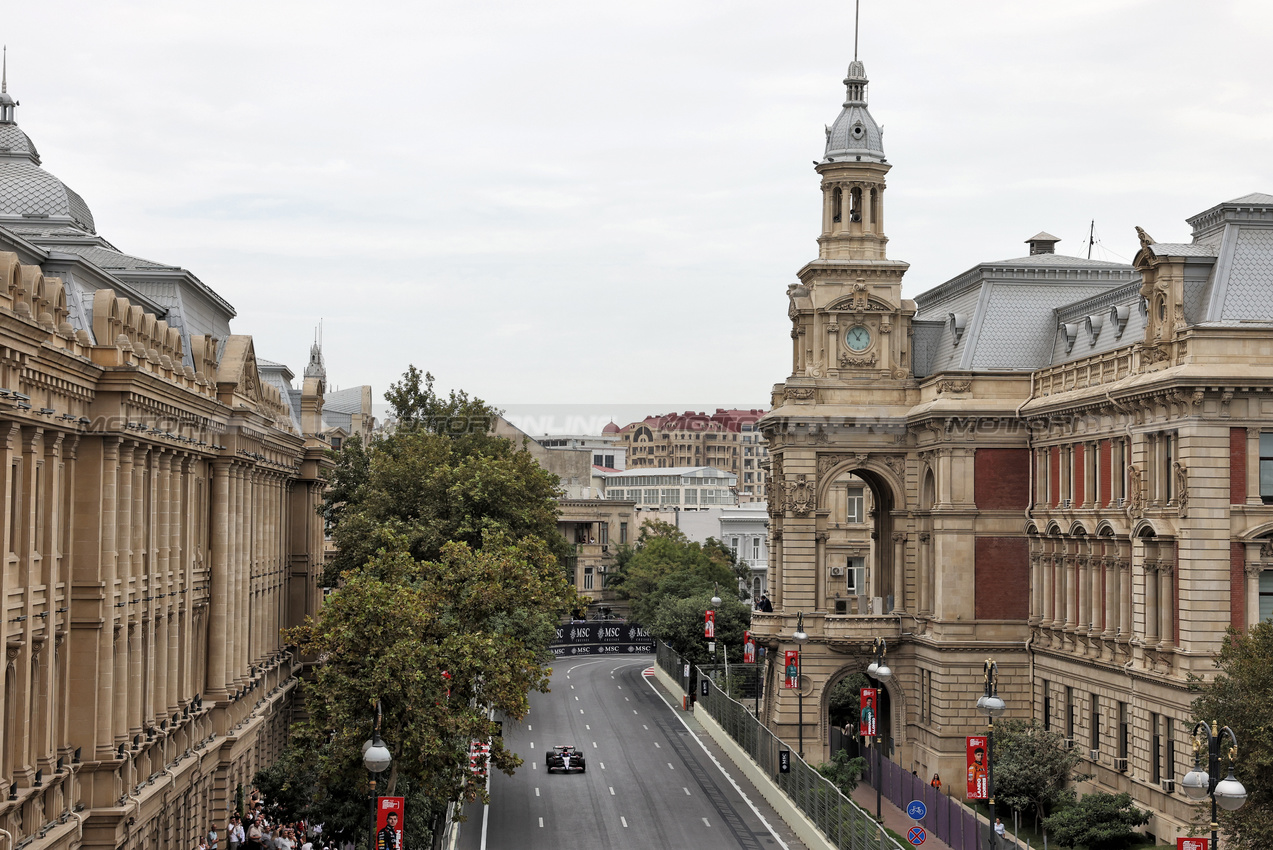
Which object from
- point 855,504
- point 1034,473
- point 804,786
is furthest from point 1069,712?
point 855,504

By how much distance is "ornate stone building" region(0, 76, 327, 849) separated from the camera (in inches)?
1172

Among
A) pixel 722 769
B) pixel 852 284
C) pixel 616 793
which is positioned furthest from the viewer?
pixel 722 769

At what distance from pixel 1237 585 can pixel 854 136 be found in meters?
29.1

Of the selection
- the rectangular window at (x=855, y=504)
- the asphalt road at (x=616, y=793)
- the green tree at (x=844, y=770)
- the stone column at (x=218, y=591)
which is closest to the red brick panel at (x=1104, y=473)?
the green tree at (x=844, y=770)

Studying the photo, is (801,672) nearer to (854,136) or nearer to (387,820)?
(854,136)

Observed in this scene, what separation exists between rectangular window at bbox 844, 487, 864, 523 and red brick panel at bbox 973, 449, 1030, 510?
139 ft

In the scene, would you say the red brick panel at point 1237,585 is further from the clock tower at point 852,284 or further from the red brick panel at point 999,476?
the clock tower at point 852,284

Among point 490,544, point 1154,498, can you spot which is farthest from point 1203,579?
point 490,544

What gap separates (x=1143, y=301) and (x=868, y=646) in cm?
1910

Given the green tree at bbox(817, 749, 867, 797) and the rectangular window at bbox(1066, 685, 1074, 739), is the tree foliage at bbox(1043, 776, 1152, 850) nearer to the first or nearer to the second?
the rectangular window at bbox(1066, 685, 1074, 739)

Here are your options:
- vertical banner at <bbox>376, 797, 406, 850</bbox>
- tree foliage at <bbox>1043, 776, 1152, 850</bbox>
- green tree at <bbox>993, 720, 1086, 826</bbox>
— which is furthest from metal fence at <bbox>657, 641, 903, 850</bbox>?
vertical banner at <bbox>376, 797, 406, 850</bbox>

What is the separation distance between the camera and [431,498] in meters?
71.8

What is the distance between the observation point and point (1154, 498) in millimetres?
49438

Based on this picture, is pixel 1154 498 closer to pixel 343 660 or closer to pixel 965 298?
pixel 965 298
